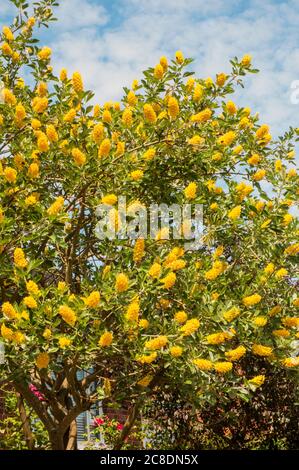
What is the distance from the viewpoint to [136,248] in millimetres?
5516

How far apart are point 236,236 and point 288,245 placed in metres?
0.55

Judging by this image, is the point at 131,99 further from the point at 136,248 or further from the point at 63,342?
the point at 63,342

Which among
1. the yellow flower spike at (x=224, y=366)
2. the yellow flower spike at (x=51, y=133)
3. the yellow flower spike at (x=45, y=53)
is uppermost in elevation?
the yellow flower spike at (x=45, y=53)

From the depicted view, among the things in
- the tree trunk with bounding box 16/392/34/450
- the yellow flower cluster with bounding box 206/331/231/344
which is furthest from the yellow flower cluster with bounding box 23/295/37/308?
the tree trunk with bounding box 16/392/34/450

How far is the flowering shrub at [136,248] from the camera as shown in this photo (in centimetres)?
523

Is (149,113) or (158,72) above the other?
(158,72)

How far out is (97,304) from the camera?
4992 mm

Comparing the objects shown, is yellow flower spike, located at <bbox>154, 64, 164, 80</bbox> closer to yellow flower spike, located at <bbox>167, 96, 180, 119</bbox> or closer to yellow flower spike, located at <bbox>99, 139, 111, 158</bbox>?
yellow flower spike, located at <bbox>167, 96, 180, 119</bbox>

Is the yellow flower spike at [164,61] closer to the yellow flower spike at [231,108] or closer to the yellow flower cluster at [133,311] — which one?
the yellow flower spike at [231,108]

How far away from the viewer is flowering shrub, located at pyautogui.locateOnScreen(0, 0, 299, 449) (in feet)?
17.1

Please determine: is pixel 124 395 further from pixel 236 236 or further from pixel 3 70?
pixel 3 70

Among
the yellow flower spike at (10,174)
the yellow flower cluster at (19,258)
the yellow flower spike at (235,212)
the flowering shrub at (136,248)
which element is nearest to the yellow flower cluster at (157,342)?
the flowering shrub at (136,248)

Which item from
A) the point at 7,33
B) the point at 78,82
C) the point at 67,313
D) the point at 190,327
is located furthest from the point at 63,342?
the point at 7,33

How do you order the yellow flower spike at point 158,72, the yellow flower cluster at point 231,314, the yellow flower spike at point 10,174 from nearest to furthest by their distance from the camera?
the yellow flower spike at point 10,174, the yellow flower cluster at point 231,314, the yellow flower spike at point 158,72
